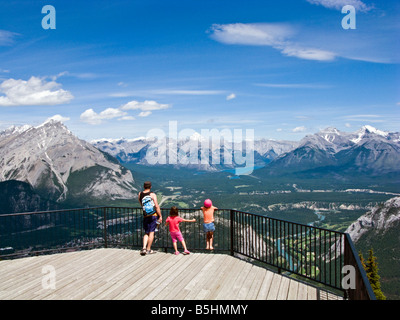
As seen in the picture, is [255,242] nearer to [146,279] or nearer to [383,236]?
[146,279]

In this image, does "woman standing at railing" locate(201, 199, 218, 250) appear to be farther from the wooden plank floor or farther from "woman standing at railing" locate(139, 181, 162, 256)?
"woman standing at railing" locate(139, 181, 162, 256)

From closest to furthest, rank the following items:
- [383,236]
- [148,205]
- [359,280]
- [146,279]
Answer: [359,280], [146,279], [148,205], [383,236]

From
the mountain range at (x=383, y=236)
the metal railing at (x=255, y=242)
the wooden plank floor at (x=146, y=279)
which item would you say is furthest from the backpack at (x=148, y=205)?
the mountain range at (x=383, y=236)

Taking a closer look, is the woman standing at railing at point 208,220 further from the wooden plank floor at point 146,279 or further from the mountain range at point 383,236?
the mountain range at point 383,236

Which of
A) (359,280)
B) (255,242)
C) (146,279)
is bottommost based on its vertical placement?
(146,279)

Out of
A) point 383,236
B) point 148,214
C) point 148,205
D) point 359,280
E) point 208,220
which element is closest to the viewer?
point 359,280

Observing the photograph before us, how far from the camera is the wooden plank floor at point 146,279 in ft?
22.2

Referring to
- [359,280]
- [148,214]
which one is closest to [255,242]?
[148,214]

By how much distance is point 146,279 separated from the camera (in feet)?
25.2
